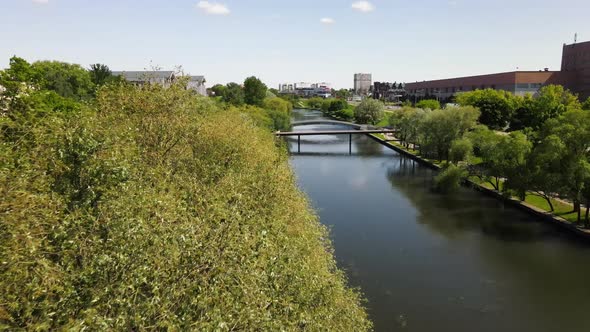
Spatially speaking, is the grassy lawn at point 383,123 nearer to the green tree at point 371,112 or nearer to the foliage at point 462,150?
the green tree at point 371,112

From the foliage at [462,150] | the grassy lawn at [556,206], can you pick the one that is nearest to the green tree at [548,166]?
the grassy lawn at [556,206]

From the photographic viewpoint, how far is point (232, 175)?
46.3ft

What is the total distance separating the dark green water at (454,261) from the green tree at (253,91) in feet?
184

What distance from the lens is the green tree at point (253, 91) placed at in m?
89.9

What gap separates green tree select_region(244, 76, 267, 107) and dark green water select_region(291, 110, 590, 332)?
5607cm

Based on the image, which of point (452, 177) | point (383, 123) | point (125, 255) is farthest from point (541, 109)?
point (125, 255)

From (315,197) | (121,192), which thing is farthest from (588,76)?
(121,192)

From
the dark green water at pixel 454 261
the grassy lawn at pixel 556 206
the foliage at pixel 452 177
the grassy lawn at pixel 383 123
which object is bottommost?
the dark green water at pixel 454 261

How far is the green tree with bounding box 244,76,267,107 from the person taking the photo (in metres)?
89.9

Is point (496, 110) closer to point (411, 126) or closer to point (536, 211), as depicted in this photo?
point (411, 126)

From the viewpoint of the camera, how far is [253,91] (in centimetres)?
9125

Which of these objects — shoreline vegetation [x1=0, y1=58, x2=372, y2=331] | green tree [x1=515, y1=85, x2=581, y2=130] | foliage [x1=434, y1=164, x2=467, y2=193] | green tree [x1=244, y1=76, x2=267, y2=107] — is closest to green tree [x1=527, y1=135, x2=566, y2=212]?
foliage [x1=434, y1=164, x2=467, y2=193]

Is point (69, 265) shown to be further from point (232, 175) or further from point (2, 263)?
point (232, 175)

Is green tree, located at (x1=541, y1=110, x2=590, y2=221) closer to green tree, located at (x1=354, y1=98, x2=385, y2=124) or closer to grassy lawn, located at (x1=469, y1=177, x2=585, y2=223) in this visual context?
grassy lawn, located at (x1=469, y1=177, x2=585, y2=223)
